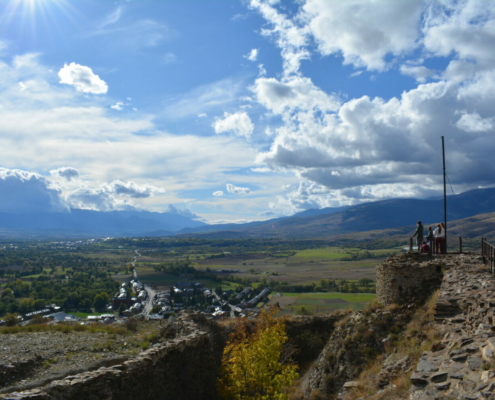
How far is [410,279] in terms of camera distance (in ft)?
54.8

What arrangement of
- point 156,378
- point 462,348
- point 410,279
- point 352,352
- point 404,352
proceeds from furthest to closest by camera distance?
1. point 410,279
2. point 352,352
3. point 156,378
4. point 404,352
5. point 462,348

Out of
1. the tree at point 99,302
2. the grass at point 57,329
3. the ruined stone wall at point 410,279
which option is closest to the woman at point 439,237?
the ruined stone wall at point 410,279

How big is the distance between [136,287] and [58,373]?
279 feet

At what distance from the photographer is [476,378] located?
20.4 feet

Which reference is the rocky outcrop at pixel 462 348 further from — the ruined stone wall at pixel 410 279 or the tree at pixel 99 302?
the tree at pixel 99 302

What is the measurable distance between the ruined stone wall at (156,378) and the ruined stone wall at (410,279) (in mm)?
10026

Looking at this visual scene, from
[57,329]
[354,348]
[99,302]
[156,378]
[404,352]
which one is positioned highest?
[404,352]

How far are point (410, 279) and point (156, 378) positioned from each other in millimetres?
12849

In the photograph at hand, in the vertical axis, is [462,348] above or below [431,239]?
below

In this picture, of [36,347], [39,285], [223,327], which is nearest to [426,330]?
[223,327]

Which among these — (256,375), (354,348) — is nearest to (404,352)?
(354,348)

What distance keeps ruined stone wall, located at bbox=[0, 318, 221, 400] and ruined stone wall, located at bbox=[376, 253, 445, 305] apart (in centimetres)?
Result: 1003

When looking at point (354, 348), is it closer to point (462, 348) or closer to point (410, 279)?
point (410, 279)

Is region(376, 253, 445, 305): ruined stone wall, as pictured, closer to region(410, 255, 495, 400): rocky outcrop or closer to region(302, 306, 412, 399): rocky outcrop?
region(302, 306, 412, 399): rocky outcrop
